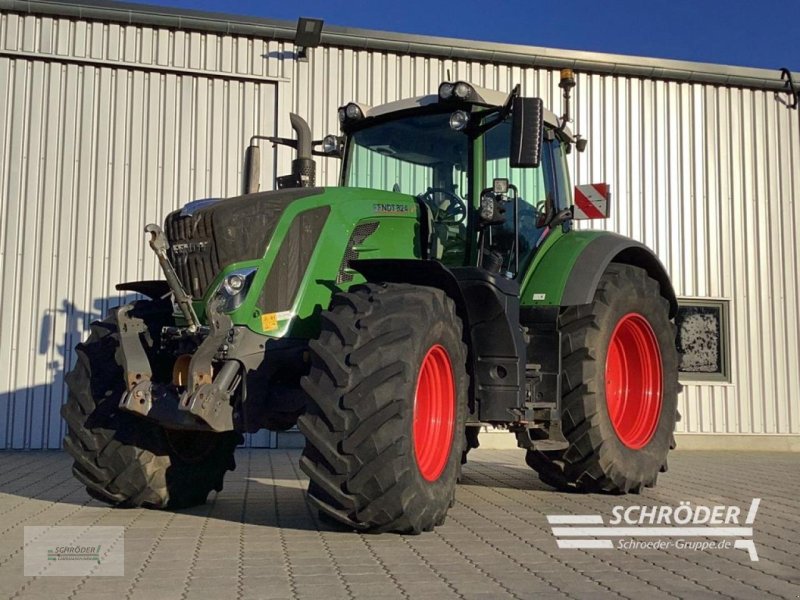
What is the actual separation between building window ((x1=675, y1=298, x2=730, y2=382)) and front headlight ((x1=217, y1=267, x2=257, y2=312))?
8.50m

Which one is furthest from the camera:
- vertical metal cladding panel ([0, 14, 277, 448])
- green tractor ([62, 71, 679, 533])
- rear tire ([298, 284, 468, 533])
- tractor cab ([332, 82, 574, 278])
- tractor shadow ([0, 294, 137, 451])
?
vertical metal cladding panel ([0, 14, 277, 448])

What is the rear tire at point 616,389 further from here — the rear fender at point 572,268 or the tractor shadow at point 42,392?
the tractor shadow at point 42,392

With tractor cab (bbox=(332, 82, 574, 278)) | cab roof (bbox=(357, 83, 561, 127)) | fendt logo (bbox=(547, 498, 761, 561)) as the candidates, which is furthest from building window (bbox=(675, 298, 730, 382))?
cab roof (bbox=(357, 83, 561, 127))

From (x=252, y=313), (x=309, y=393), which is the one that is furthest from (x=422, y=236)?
(x=309, y=393)

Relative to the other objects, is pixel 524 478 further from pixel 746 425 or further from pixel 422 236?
pixel 746 425

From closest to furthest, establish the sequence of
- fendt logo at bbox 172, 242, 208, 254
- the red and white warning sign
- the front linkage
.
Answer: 1. the front linkage
2. fendt logo at bbox 172, 242, 208, 254
3. the red and white warning sign

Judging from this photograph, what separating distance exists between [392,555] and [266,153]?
7.88 m

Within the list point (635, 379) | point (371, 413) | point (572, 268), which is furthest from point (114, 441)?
point (635, 379)

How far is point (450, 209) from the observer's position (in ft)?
21.2

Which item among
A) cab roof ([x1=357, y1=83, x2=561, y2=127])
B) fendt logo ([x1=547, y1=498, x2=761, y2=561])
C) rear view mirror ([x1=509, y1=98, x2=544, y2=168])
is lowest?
fendt logo ([x1=547, y1=498, x2=761, y2=561])

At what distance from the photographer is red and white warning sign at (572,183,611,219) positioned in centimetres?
774

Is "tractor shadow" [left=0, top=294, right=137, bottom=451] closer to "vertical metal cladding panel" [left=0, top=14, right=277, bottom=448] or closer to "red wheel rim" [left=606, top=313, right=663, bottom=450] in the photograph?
"vertical metal cladding panel" [left=0, top=14, right=277, bottom=448]

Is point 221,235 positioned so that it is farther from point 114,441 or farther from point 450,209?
point 450,209

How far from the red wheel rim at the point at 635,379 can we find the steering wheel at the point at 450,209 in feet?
5.68
